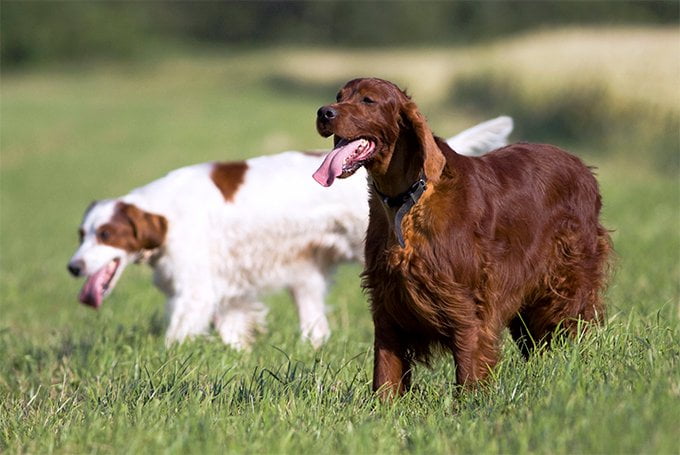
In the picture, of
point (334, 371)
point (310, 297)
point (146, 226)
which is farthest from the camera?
point (310, 297)

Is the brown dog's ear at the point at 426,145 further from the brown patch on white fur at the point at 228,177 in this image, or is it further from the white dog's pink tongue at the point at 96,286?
the white dog's pink tongue at the point at 96,286

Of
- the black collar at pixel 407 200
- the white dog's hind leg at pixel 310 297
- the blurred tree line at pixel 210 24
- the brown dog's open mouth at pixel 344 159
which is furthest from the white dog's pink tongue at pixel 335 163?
the blurred tree line at pixel 210 24

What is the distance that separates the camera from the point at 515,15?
29.8m

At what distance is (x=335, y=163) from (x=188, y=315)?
306 cm

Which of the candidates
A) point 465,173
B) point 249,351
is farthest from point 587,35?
point 465,173

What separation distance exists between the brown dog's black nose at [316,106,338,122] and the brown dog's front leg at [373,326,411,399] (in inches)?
34.2

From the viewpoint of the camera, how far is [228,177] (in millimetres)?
6637

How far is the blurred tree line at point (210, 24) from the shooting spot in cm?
3965

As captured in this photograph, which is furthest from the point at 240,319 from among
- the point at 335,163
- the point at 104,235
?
the point at 335,163

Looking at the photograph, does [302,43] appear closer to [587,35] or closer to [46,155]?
[46,155]

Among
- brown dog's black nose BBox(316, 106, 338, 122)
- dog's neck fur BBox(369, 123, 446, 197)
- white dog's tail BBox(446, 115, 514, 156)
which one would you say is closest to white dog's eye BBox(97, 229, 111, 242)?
white dog's tail BBox(446, 115, 514, 156)

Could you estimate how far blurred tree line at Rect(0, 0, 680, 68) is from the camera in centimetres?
3965

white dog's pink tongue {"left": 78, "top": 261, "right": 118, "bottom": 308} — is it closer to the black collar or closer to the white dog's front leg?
the white dog's front leg

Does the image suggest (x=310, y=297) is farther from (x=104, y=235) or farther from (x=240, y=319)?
(x=104, y=235)
